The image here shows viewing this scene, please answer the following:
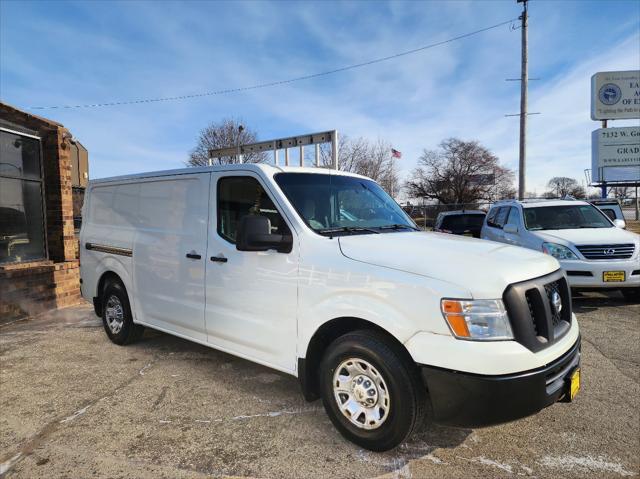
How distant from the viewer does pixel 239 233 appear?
3.14m

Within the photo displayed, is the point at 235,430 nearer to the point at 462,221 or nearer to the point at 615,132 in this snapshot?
the point at 462,221

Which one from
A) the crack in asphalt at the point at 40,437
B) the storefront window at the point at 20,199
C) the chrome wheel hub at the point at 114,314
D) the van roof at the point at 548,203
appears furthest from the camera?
the van roof at the point at 548,203

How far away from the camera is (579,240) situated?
6773 millimetres

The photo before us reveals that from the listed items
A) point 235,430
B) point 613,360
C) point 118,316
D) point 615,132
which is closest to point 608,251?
point 613,360

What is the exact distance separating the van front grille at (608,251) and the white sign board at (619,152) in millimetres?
21785

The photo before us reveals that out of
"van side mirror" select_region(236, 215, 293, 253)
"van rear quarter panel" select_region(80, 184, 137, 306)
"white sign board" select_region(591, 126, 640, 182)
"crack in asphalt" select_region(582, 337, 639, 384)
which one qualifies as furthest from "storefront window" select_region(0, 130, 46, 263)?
"white sign board" select_region(591, 126, 640, 182)

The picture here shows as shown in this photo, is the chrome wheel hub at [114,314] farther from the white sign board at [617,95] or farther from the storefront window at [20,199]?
the white sign board at [617,95]

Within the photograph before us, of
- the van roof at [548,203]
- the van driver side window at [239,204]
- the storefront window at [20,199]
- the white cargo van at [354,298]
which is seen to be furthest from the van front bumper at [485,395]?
the storefront window at [20,199]

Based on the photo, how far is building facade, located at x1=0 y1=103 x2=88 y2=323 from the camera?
684 cm

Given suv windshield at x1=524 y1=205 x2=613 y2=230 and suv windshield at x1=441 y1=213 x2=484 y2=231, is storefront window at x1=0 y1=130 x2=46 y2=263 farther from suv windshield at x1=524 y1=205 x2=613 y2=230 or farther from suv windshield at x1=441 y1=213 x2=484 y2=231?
suv windshield at x1=441 y1=213 x2=484 y2=231

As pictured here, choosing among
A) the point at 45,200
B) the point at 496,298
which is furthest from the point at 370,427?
the point at 45,200

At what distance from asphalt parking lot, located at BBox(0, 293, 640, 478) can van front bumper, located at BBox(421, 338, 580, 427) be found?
468 mm

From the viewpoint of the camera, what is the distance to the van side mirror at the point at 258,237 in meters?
Result: 3.06

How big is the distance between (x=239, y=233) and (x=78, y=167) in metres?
19.9
